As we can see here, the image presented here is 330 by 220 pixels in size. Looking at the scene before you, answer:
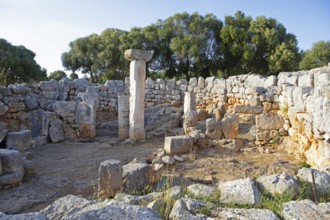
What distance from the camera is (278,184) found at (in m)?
3.39

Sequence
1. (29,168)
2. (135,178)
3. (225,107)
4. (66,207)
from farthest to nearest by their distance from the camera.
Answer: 1. (225,107)
2. (29,168)
3. (135,178)
4. (66,207)

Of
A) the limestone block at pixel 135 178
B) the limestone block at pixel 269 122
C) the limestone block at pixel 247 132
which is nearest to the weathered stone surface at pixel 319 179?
the limestone block at pixel 135 178

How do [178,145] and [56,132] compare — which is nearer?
[178,145]

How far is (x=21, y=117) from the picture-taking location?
9.84 meters

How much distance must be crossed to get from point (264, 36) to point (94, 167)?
18.9 m

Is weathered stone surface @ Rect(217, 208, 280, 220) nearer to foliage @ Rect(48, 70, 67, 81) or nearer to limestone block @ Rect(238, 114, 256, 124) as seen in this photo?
limestone block @ Rect(238, 114, 256, 124)

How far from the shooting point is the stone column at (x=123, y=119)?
1055cm

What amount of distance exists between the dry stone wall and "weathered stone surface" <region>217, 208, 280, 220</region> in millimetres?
2805

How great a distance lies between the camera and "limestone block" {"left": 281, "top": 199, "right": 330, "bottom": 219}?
262 cm

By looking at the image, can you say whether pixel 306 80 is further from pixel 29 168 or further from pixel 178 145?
pixel 29 168

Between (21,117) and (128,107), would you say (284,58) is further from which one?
(21,117)

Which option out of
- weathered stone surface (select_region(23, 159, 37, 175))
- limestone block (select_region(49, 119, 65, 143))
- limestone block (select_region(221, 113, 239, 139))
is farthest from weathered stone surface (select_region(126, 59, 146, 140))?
weathered stone surface (select_region(23, 159, 37, 175))

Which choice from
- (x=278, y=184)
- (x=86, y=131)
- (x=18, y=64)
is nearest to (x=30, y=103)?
(x=86, y=131)

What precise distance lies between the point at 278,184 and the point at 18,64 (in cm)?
2316
